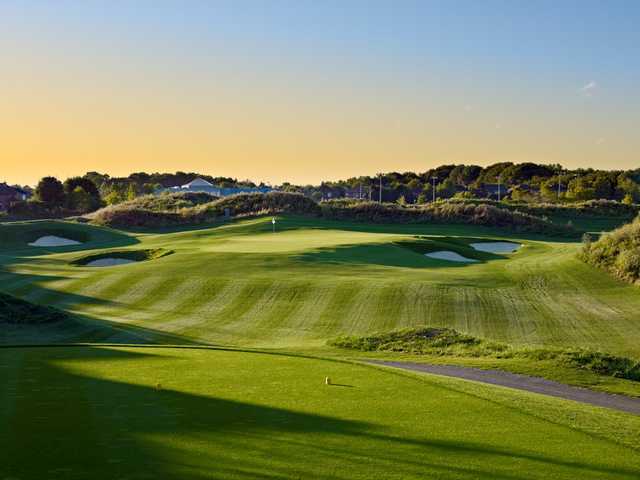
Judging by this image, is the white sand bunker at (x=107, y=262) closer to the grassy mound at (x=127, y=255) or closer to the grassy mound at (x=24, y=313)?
the grassy mound at (x=127, y=255)

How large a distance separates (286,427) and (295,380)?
10.8 feet

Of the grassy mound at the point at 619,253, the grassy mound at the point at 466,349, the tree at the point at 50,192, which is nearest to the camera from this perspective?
the grassy mound at the point at 466,349

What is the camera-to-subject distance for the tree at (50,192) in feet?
403

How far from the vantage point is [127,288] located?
3512cm

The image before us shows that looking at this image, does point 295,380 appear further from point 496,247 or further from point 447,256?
point 496,247

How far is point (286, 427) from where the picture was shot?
33.1ft

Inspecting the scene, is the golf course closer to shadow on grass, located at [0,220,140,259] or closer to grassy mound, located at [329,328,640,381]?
grassy mound, located at [329,328,640,381]

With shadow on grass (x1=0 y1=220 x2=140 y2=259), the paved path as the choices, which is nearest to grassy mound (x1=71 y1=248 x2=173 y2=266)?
shadow on grass (x1=0 y1=220 x2=140 y2=259)

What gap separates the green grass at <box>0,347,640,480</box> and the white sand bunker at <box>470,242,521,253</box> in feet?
135

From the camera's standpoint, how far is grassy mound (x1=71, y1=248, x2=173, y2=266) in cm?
4775

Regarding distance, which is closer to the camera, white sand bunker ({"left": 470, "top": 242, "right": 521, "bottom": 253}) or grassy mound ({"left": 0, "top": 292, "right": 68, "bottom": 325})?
grassy mound ({"left": 0, "top": 292, "right": 68, "bottom": 325})

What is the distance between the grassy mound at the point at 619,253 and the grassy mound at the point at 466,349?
622 inches

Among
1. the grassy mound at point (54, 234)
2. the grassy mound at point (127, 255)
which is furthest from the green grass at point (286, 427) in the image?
the grassy mound at point (54, 234)

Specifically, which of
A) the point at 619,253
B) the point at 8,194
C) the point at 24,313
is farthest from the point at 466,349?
the point at 8,194
